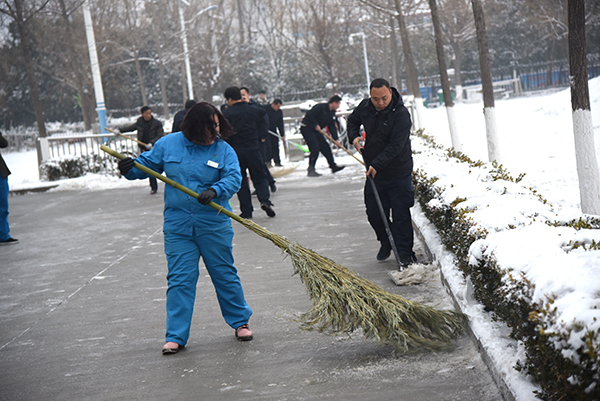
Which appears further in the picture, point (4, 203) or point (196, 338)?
point (4, 203)

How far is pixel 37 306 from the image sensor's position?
6.19 metres

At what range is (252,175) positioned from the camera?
32.7ft

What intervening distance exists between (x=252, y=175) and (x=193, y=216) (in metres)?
5.41

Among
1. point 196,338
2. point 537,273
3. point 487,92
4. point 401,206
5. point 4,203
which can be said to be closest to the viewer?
point 537,273

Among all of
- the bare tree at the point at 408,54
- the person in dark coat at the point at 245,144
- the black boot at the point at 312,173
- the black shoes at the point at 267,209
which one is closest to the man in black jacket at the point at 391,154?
the person in dark coat at the point at 245,144

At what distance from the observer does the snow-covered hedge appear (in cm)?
255

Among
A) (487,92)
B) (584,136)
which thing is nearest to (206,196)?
(584,136)

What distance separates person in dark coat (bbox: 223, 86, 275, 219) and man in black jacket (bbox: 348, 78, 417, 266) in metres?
3.49

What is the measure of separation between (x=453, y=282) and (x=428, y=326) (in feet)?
2.62

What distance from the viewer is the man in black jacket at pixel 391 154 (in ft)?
19.7

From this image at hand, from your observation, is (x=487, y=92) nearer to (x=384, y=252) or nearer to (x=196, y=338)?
(x=384, y=252)

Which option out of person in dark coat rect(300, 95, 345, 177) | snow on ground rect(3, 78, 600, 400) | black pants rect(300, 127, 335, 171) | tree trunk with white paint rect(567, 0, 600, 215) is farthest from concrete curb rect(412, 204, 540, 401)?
black pants rect(300, 127, 335, 171)

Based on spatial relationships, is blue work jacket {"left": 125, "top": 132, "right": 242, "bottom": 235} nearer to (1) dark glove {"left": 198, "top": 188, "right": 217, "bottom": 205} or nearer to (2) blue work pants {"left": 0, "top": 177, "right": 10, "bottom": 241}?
(1) dark glove {"left": 198, "top": 188, "right": 217, "bottom": 205}

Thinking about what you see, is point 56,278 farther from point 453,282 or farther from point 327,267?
point 453,282
